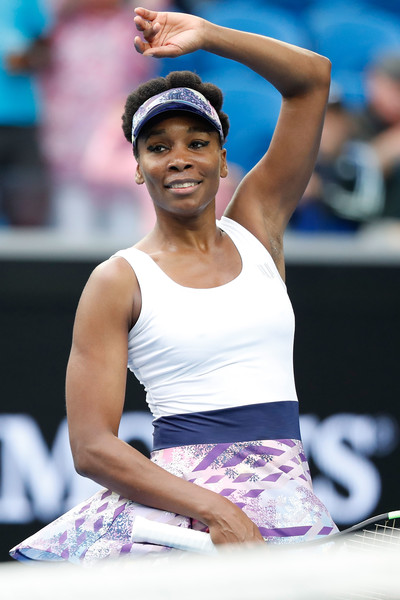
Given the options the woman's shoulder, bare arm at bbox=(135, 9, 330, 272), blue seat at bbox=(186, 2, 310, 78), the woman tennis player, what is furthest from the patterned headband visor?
blue seat at bbox=(186, 2, 310, 78)

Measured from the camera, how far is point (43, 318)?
446cm

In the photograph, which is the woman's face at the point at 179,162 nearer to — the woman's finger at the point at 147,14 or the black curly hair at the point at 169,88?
the black curly hair at the point at 169,88

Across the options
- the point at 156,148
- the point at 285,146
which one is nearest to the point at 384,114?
the point at 285,146

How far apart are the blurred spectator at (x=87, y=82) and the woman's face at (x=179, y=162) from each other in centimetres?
262

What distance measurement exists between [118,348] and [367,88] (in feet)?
12.3

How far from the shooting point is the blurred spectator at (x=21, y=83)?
5250 mm

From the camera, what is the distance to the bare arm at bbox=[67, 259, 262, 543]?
7.41 ft

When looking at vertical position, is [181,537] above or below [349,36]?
below

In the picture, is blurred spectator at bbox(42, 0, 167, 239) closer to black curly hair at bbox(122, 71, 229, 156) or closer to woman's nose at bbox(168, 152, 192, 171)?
black curly hair at bbox(122, 71, 229, 156)

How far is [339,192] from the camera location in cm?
535

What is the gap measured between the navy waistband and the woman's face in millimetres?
502

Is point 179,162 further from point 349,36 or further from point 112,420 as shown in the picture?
point 349,36

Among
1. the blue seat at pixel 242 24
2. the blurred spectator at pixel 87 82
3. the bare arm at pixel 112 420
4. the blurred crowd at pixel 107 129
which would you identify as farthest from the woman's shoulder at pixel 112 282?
the blue seat at pixel 242 24

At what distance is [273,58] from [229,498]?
3.70ft
